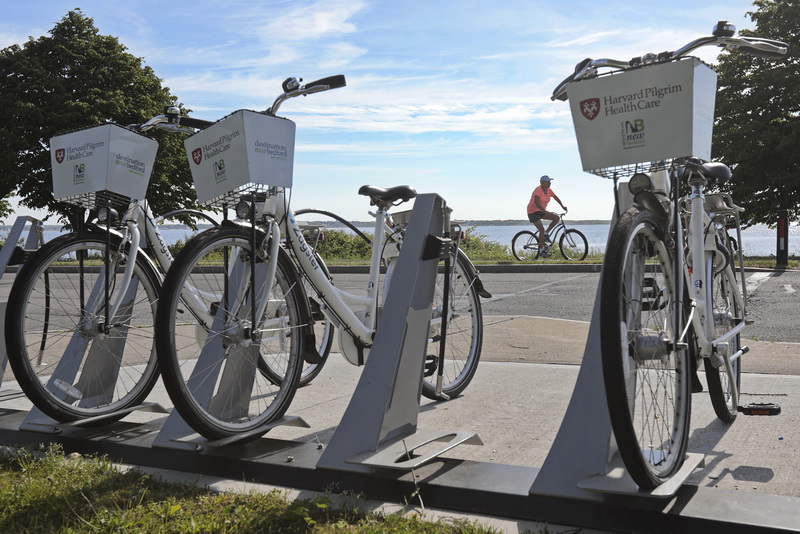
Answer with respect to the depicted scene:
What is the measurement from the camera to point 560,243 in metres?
18.7

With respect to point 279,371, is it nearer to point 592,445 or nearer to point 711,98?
point 592,445

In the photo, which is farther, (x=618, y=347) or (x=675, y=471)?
(x=675, y=471)

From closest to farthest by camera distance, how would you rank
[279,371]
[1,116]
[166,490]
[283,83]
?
[166,490], [283,83], [279,371], [1,116]

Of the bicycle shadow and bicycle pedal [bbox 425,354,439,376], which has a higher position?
bicycle pedal [bbox 425,354,439,376]

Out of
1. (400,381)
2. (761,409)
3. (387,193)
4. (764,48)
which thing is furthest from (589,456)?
(387,193)

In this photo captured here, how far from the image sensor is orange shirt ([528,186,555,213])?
60.7 ft

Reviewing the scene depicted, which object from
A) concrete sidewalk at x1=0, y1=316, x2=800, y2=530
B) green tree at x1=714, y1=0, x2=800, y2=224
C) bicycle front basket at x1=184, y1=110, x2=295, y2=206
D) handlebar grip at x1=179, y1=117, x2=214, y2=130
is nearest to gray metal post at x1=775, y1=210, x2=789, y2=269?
concrete sidewalk at x1=0, y1=316, x2=800, y2=530

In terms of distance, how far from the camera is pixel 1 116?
113ft

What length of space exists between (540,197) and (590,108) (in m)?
15.9

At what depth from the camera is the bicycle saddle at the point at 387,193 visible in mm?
4430

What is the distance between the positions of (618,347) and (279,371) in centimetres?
253

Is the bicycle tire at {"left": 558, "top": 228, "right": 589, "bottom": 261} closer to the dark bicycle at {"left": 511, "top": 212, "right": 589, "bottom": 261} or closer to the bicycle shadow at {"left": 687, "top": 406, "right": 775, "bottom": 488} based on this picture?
the dark bicycle at {"left": 511, "top": 212, "right": 589, "bottom": 261}

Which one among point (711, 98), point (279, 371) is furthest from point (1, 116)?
point (711, 98)

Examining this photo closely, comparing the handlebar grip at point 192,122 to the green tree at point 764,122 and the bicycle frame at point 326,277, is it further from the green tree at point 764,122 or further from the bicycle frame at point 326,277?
the green tree at point 764,122
